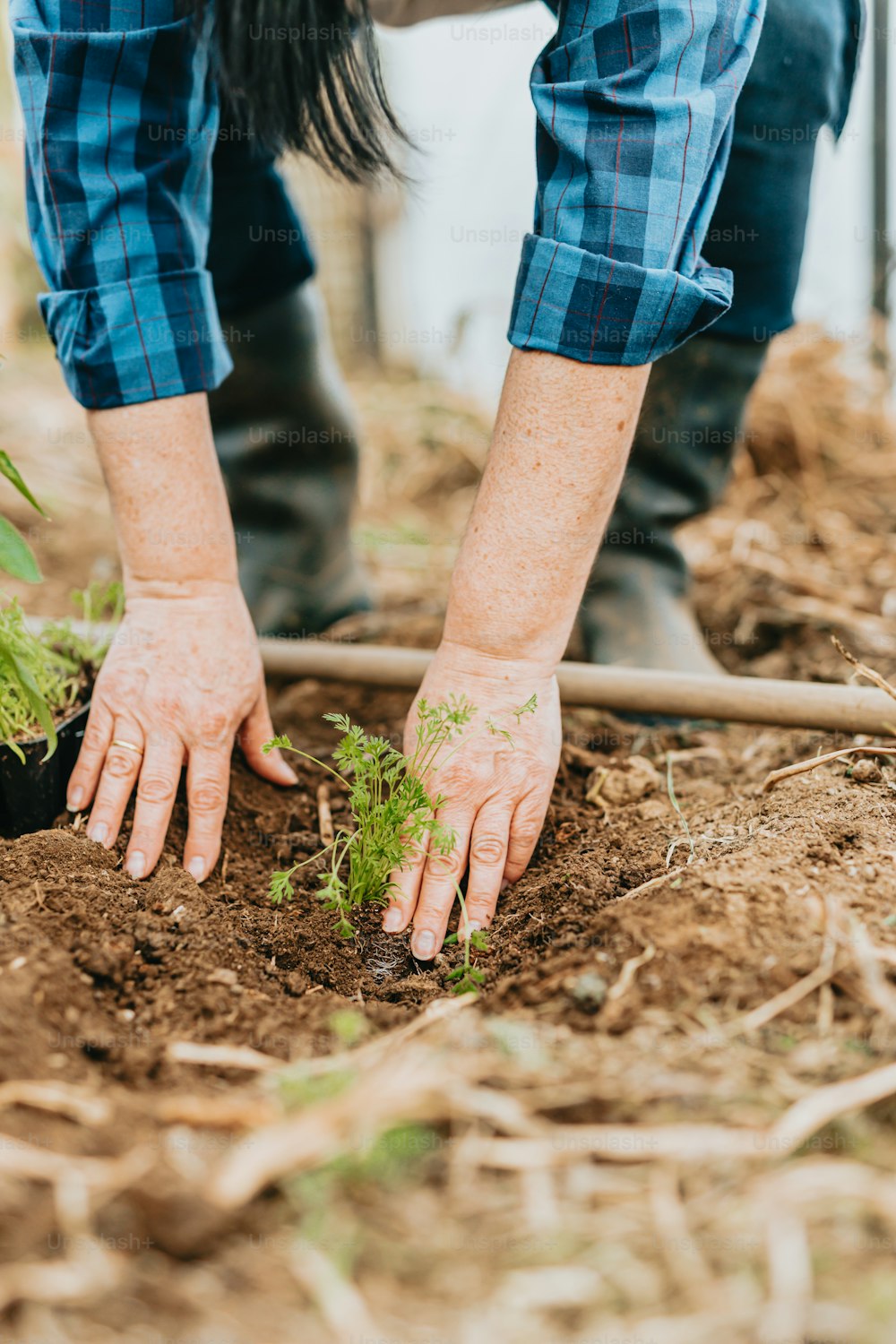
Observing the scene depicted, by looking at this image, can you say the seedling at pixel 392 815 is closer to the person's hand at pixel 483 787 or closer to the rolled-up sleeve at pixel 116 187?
the person's hand at pixel 483 787

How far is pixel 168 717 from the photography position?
1.52 meters

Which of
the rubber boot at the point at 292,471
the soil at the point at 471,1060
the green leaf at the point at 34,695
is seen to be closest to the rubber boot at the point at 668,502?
the soil at the point at 471,1060

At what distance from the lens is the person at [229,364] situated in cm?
129

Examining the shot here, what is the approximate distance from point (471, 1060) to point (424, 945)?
433mm

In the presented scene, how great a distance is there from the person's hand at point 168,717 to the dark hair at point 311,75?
0.72 m

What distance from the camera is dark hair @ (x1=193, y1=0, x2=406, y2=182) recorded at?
4.73ft

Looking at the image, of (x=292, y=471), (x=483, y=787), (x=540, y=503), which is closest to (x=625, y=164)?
(x=540, y=503)

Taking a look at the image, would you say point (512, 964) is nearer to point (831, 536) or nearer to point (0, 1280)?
point (0, 1280)

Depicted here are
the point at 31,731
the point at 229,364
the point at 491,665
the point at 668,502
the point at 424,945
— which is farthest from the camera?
the point at 668,502

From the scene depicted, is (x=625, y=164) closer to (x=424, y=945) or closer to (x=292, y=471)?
(x=424, y=945)

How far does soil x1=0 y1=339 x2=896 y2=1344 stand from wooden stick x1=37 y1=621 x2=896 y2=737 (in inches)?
3.9

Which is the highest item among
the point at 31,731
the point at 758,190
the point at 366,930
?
the point at 758,190

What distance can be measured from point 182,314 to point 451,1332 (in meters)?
1.38

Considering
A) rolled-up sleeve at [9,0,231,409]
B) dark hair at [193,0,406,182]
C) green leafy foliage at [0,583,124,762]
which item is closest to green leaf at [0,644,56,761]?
green leafy foliage at [0,583,124,762]
